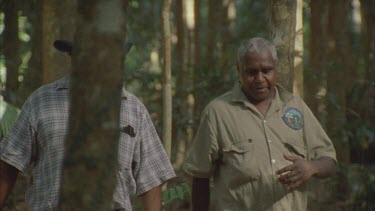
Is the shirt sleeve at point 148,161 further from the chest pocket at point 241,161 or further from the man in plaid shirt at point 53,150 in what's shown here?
the chest pocket at point 241,161

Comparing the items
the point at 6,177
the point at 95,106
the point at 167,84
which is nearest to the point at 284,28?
the point at 167,84

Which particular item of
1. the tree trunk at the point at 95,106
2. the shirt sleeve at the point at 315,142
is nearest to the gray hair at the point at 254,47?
the shirt sleeve at the point at 315,142

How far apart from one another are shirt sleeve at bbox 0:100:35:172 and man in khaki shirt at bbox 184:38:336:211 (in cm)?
91

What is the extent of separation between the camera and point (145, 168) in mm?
5141

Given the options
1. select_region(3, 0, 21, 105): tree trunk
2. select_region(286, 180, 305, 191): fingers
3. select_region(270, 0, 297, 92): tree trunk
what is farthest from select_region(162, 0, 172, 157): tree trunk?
select_region(3, 0, 21, 105): tree trunk

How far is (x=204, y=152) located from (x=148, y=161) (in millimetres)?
321

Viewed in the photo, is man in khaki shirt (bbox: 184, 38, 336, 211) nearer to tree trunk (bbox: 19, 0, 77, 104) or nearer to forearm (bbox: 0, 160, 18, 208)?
forearm (bbox: 0, 160, 18, 208)

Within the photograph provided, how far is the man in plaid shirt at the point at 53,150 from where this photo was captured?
4.82 meters

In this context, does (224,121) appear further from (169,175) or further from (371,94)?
(371,94)

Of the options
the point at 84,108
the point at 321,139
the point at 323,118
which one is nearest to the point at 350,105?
the point at 323,118

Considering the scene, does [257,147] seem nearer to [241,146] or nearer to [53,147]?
[241,146]

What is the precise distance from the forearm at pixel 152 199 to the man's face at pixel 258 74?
30.4 inches

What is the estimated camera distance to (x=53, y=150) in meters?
4.82

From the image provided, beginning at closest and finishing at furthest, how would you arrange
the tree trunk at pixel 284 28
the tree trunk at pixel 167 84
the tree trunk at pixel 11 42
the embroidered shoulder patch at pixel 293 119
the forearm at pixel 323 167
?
the forearm at pixel 323 167 < the embroidered shoulder patch at pixel 293 119 < the tree trunk at pixel 284 28 < the tree trunk at pixel 167 84 < the tree trunk at pixel 11 42
